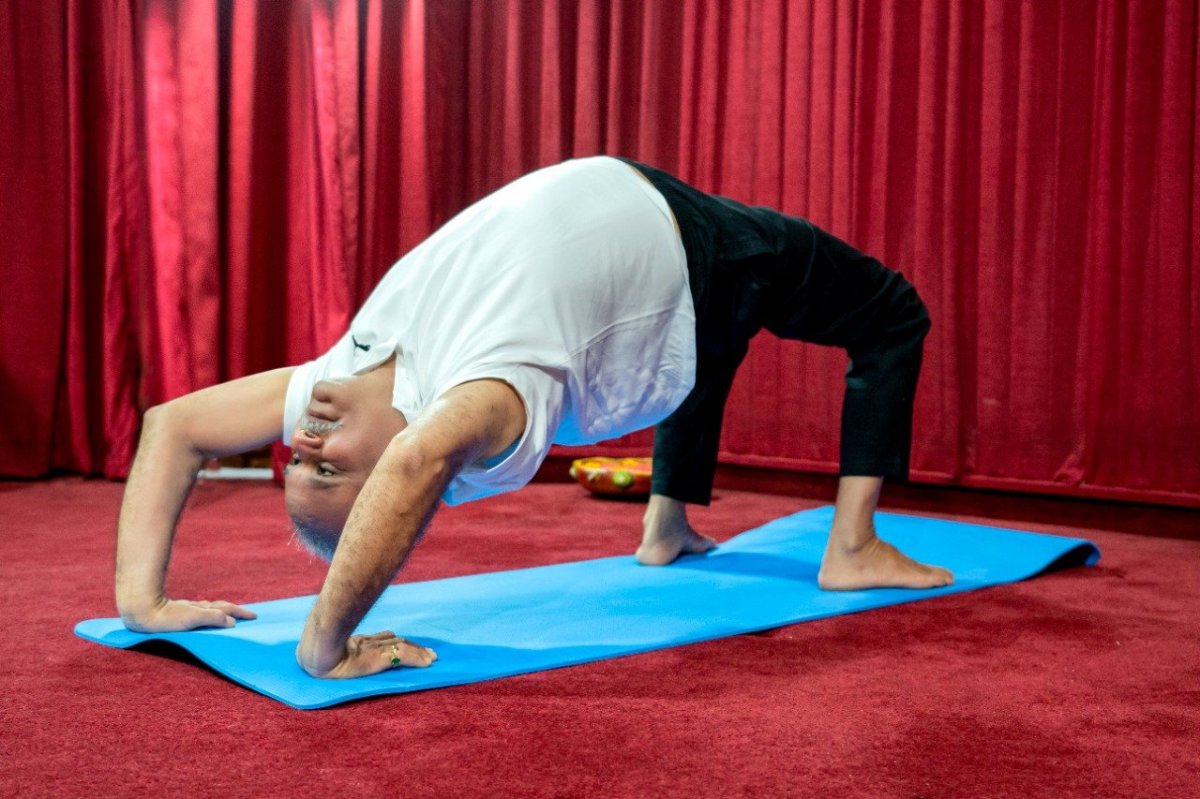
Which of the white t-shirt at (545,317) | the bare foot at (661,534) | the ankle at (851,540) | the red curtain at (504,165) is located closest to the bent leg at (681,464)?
the bare foot at (661,534)

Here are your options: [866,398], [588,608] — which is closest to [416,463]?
[588,608]

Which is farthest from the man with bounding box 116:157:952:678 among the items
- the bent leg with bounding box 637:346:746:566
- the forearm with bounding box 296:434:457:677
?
the bent leg with bounding box 637:346:746:566

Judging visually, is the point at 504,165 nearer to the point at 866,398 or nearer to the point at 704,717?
the point at 866,398

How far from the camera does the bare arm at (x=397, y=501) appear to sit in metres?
1.26

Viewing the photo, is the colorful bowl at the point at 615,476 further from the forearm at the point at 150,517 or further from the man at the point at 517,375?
the forearm at the point at 150,517

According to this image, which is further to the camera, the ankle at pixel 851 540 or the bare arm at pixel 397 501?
the ankle at pixel 851 540

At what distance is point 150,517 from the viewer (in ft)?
5.15

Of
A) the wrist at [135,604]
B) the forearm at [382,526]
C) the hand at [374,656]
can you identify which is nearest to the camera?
the forearm at [382,526]

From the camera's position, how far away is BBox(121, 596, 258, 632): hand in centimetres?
157

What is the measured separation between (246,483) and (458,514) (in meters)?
0.87

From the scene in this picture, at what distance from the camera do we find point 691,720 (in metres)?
1.30

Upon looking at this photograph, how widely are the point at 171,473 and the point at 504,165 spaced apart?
90.3 inches

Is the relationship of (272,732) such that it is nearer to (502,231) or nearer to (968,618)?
(502,231)

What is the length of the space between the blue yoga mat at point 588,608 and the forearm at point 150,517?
0.06 meters
